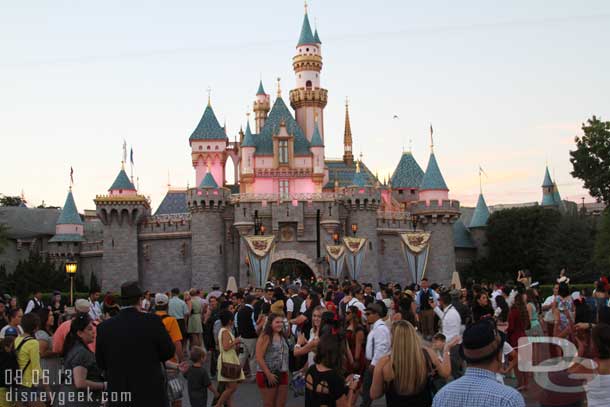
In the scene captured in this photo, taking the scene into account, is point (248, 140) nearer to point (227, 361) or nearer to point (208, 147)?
point (208, 147)

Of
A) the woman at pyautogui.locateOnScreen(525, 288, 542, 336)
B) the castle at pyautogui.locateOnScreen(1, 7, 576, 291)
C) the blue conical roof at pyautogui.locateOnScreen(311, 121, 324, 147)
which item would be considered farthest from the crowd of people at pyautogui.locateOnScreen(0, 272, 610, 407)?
the blue conical roof at pyautogui.locateOnScreen(311, 121, 324, 147)

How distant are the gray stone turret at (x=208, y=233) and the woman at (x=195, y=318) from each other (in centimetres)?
2957

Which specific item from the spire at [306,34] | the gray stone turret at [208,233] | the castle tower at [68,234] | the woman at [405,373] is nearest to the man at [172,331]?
the woman at [405,373]

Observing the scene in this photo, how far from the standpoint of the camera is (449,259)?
49.8m

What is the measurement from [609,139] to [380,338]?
34.2 meters

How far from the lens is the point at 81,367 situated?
7.60 metres

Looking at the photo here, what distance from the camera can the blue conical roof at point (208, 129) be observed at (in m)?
54.8

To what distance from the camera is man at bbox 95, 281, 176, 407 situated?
6.59m

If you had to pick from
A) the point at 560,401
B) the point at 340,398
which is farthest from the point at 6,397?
the point at 560,401

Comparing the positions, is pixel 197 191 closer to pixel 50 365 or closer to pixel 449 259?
pixel 449 259


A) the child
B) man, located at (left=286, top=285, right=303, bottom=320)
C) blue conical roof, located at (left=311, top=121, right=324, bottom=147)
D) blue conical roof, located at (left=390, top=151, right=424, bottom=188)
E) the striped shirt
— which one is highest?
blue conical roof, located at (left=311, top=121, right=324, bottom=147)

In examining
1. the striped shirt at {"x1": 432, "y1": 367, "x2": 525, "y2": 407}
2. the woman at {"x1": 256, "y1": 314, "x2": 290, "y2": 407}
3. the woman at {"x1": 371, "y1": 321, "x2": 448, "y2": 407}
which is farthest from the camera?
the woman at {"x1": 256, "y1": 314, "x2": 290, "y2": 407}

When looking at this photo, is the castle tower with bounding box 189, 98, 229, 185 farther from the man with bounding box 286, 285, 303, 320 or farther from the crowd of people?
the crowd of people

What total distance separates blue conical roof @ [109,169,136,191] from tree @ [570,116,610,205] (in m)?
24.9
